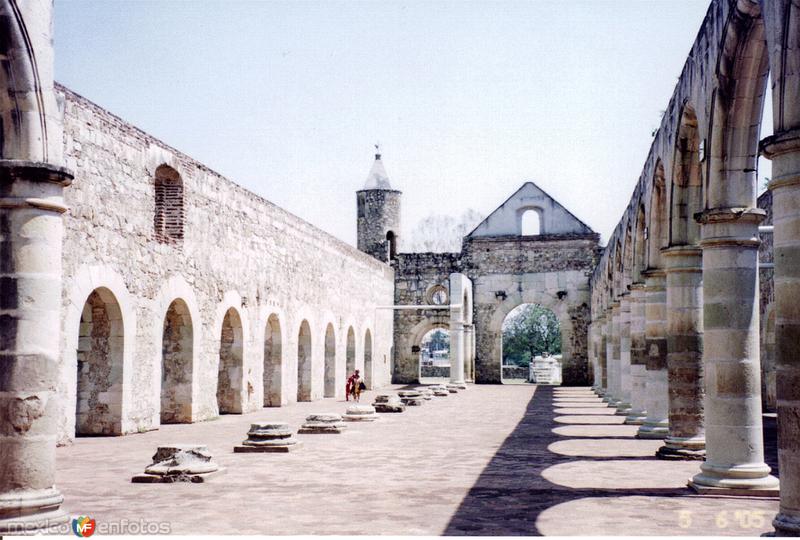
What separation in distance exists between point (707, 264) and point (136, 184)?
9117mm

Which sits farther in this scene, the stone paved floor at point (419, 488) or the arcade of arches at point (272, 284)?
the stone paved floor at point (419, 488)

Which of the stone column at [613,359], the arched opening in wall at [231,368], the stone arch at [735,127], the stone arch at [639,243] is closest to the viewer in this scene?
the stone arch at [735,127]

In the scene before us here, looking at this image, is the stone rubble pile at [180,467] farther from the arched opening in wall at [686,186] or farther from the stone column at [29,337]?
the arched opening in wall at [686,186]

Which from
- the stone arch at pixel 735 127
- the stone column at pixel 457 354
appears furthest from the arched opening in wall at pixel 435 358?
the stone arch at pixel 735 127

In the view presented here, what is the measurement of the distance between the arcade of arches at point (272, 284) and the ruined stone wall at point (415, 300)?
252 inches

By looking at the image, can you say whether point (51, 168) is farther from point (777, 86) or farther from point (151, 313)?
point (151, 313)

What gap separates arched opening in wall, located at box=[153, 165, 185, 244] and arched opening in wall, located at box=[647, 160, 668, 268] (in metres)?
7.76

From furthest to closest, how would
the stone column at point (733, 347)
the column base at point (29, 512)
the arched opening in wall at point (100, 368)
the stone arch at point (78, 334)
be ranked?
the arched opening in wall at point (100, 368) < the stone arch at point (78, 334) < the stone column at point (733, 347) < the column base at point (29, 512)

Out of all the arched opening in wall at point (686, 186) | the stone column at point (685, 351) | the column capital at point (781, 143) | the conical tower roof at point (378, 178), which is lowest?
the stone column at point (685, 351)

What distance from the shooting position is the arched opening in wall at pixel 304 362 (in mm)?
22625

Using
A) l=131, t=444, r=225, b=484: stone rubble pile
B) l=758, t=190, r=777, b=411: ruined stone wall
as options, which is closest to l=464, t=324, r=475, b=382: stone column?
l=758, t=190, r=777, b=411: ruined stone wall

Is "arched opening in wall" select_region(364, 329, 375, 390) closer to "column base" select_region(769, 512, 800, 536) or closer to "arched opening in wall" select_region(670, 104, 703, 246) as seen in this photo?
"arched opening in wall" select_region(670, 104, 703, 246)

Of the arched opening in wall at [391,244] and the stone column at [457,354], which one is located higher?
the arched opening in wall at [391,244]

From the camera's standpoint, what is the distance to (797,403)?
17.5 ft
